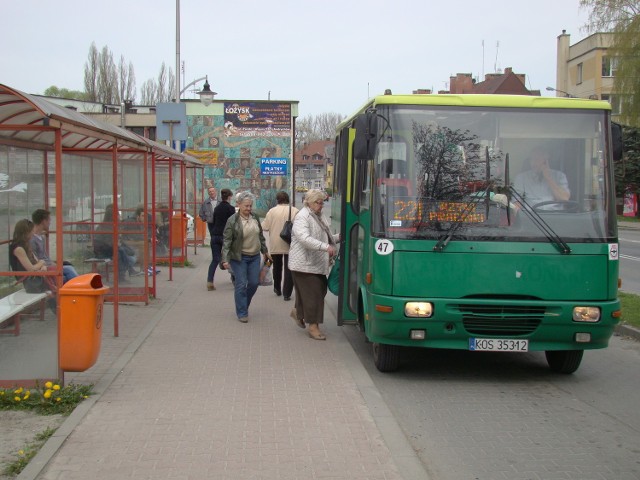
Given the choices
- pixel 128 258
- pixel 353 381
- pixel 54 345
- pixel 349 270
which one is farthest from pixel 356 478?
pixel 128 258

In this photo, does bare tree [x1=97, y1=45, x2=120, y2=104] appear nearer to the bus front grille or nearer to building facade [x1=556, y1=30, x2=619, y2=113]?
building facade [x1=556, y1=30, x2=619, y2=113]

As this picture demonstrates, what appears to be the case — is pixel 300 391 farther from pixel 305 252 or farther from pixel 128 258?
pixel 128 258

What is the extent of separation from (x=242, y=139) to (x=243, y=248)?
25.7 metres

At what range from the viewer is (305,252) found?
9055mm

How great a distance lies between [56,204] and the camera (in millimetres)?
6109

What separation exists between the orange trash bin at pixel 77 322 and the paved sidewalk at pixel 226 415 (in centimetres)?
37

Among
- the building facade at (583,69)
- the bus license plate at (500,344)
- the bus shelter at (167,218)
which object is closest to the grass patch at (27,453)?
the bus license plate at (500,344)

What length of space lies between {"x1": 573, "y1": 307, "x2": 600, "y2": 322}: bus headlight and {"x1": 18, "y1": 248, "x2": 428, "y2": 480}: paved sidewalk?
2.00 meters

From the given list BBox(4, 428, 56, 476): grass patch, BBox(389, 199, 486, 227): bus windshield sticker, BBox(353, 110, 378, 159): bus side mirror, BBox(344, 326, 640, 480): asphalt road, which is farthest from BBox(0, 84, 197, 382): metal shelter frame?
BBox(344, 326, 640, 480): asphalt road

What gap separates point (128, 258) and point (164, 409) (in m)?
5.87

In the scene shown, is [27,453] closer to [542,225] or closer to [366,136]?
[366,136]

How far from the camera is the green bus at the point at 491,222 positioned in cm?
682

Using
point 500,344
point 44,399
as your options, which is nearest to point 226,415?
point 44,399

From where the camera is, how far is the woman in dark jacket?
10125mm
